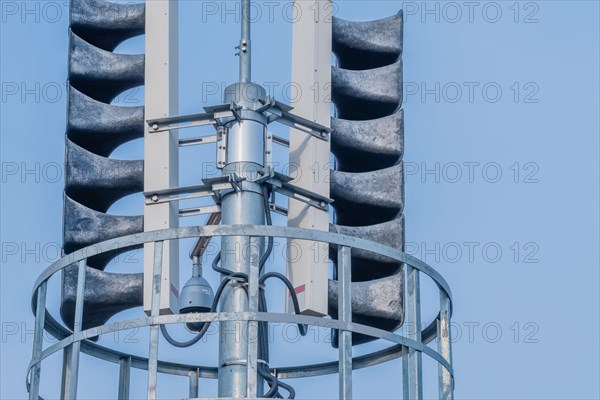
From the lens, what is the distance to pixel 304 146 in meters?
15.4

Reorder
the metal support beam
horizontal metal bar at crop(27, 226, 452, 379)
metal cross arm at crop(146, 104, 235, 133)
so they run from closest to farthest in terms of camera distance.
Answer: horizontal metal bar at crop(27, 226, 452, 379)
metal cross arm at crop(146, 104, 235, 133)
the metal support beam

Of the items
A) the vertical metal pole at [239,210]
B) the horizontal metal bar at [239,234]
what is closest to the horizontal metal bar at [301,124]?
the vertical metal pole at [239,210]

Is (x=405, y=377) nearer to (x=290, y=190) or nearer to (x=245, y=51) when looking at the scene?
(x=290, y=190)

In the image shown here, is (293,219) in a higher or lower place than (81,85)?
lower

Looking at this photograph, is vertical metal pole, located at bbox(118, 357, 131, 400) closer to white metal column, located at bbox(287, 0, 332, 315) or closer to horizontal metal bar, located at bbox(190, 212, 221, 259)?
horizontal metal bar, located at bbox(190, 212, 221, 259)

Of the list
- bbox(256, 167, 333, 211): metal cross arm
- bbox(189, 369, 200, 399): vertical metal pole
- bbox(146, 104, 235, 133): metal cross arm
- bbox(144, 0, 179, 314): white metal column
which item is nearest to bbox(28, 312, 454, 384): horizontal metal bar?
bbox(144, 0, 179, 314): white metal column

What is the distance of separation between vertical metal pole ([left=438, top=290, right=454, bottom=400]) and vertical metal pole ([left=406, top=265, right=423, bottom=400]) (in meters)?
0.60

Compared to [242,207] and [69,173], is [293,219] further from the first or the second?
[69,173]

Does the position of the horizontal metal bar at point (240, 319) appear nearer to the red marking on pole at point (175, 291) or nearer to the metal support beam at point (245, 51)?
the red marking on pole at point (175, 291)

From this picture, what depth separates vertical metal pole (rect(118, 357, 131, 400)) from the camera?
52.0ft

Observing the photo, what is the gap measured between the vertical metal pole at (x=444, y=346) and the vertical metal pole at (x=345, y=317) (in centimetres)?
150

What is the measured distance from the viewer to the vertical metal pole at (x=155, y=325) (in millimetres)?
12438

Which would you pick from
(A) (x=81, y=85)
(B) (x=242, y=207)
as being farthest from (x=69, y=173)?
(B) (x=242, y=207)

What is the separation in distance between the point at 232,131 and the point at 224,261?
136 centimetres
